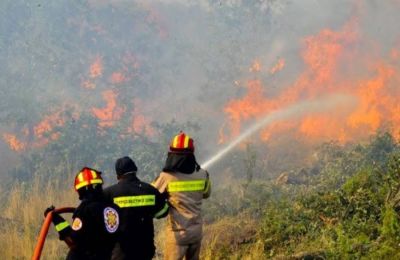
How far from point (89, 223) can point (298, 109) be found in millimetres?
15280

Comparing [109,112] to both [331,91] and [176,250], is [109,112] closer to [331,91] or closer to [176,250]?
[331,91]

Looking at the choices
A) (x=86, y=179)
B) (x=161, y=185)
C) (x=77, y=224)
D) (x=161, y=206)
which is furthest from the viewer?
(x=161, y=185)

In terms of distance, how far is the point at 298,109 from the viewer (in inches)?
757

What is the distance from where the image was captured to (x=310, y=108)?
19.0 metres

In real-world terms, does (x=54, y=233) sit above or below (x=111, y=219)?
below

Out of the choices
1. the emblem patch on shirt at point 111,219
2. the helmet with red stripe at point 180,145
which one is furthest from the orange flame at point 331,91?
the emblem patch on shirt at point 111,219

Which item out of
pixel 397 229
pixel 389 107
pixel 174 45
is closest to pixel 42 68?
pixel 174 45

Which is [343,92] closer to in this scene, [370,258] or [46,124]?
[46,124]

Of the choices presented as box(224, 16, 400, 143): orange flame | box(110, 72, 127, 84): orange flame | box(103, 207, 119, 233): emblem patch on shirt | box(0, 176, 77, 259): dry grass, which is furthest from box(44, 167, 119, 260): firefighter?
box(110, 72, 127, 84): orange flame

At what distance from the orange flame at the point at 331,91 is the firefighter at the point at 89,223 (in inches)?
504

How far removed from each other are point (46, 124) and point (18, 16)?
10174 millimetres

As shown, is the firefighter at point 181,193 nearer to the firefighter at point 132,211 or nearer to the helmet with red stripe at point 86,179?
the firefighter at point 132,211

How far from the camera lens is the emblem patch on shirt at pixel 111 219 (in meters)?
4.81

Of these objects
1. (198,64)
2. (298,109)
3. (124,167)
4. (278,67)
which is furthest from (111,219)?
(198,64)
